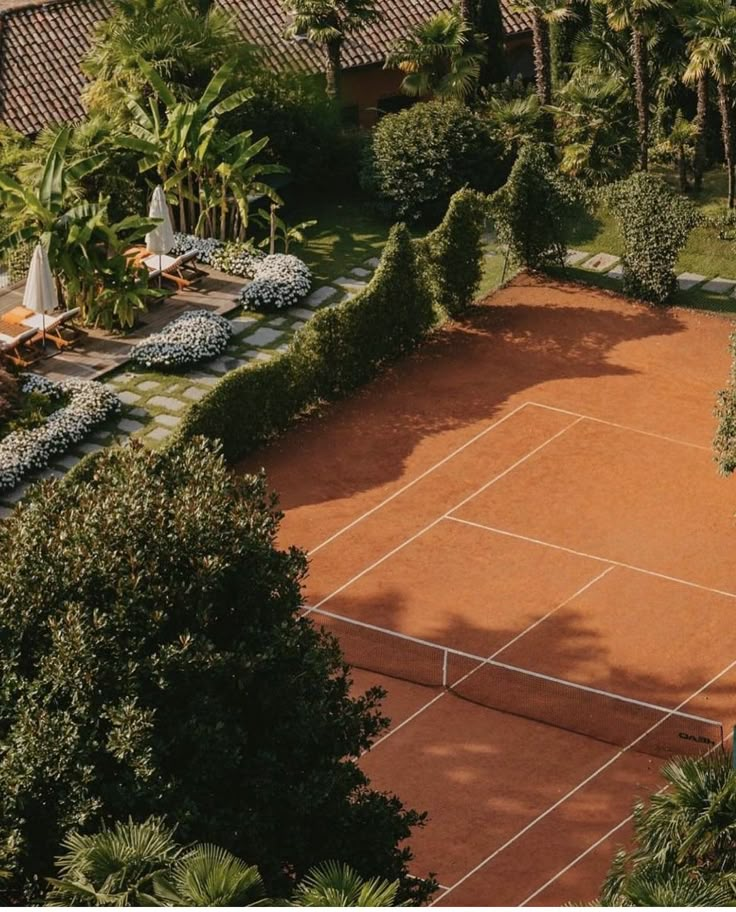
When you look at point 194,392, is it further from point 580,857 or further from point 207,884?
point 207,884

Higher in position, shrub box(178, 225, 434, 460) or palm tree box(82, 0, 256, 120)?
palm tree box(82, 0, 256, 120)

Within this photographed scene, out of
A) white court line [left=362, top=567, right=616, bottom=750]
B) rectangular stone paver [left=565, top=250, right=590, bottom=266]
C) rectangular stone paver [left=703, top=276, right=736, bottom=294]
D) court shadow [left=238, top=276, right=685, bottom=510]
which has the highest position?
rectangular stone paver [left=565, top=250, right=590, bottom=266]

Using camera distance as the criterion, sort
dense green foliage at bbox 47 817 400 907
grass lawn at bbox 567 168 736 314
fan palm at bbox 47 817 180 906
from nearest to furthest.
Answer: dense green foliage at bbox 47 817 400 907 → fan palm at bbox 47 817 180 906 → grass lawn at bbox 567 168 736 314

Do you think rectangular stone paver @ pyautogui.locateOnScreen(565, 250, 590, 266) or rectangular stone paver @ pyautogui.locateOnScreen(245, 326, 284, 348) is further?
rectangular stone paver @ pyautogui.locateOnScreen(565, 250, 590, 266)

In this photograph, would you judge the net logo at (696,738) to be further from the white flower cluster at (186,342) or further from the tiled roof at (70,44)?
the tiled roof at (70,44)

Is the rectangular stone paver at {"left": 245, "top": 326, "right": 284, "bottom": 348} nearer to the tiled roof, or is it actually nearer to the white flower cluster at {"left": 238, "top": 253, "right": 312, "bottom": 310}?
the white flower cluster at {"left": 238, "top": 253, "right": 312, "bottom": 310}

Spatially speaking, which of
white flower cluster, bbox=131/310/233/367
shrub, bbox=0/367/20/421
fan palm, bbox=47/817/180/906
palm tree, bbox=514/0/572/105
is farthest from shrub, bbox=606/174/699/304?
fan palm, bbox=47/817/180/906

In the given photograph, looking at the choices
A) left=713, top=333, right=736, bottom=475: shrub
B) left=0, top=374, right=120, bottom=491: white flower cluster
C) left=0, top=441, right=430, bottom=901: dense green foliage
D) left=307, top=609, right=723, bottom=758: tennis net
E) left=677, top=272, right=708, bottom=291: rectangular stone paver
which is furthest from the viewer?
left=677, top=272, right=708, bottom=291: rectangular stone paver
